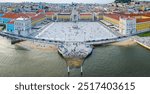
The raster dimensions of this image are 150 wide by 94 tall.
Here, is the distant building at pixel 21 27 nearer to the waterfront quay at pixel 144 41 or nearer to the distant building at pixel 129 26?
the distant building at pixel 129 26

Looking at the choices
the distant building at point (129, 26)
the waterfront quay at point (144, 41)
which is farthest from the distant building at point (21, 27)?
the waterfront quay at point (144, 41)

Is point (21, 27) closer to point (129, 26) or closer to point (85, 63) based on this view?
point (129, 26)

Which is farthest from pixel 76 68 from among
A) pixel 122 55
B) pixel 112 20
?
pixel 112 20

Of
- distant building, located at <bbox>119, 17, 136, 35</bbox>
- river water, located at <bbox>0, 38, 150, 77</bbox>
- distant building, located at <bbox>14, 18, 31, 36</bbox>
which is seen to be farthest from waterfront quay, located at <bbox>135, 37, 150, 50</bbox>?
distant building, located at <bbox>14, 18, 31, 36</bbox>

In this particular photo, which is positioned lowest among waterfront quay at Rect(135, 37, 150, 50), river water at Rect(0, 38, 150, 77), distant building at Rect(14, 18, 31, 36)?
river water at Rect(0, 38, 150, 77)

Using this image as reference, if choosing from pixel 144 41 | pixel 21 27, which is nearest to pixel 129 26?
pixel 144 41

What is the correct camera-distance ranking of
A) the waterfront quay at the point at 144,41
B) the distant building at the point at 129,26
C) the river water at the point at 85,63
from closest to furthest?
1. the river water at the point at 85,63
2. the waterfront quay at the point at 144,41
3. the distant building at the point at 129,26

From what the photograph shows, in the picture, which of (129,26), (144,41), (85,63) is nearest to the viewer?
(85,63)

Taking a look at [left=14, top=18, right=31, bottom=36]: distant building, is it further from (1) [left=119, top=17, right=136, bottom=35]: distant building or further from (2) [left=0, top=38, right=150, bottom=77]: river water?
(1) [left=119, top=17, right=136, bottom=35]: distant building
